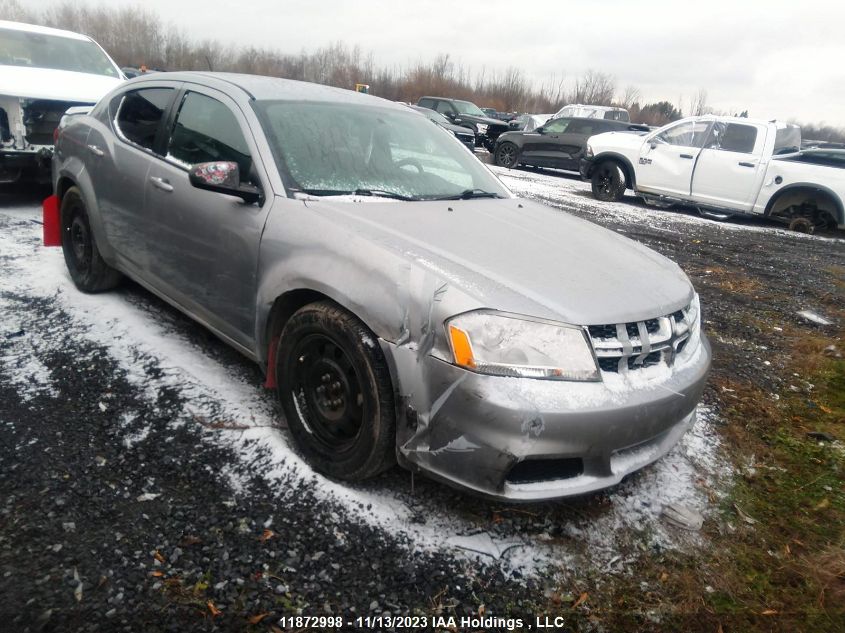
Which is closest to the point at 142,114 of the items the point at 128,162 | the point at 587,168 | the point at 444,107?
the point at 128,162

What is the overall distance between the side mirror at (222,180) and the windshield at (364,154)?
0.63 ft

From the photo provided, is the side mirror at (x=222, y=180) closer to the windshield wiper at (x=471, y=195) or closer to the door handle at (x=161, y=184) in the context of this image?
the door handle at (x=161, y=184)

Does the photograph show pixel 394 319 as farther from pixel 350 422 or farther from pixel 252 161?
Result: pixel 252 161

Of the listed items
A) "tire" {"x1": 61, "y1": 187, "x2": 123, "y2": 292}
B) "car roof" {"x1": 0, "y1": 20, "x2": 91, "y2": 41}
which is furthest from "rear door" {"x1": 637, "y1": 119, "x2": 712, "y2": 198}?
"tire" {"x1": 61, "y1": 187, "x2": 123, "y2": 292}

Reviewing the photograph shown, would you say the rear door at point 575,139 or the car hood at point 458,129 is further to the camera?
the car hood at point 458,129

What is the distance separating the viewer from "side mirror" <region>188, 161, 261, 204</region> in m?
2.69

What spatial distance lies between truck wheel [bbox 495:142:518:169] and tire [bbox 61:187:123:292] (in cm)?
1346

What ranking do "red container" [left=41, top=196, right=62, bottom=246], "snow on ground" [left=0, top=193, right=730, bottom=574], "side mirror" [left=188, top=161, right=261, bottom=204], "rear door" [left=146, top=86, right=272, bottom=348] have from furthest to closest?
"red container" [left=41, top=196, right=62, bottom=246] → "rear door" [left=146, top=86, right=272, bottom=348] → "side mirror" [left=188, top=161, right=261, bottom=204] → "snow on ground" [left=0, top=193, right=730, bottom=574]

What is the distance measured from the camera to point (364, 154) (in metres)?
3.12

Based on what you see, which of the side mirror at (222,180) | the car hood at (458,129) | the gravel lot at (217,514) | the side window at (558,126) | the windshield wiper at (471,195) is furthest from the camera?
the car hood at (458,129)

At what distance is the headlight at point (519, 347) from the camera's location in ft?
6.64

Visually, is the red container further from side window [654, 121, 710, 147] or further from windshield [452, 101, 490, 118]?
windshield [452, 101, 490, 118]

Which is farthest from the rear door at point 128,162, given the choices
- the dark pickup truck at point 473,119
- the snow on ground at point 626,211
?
the dark pickup truck at point 473,119

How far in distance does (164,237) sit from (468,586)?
7.90 feet
